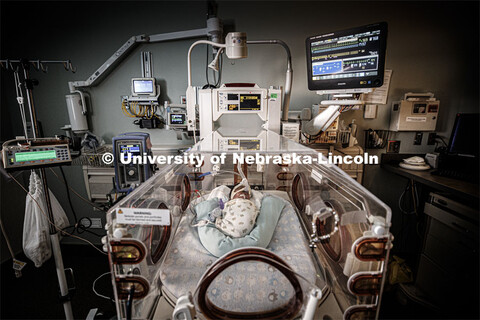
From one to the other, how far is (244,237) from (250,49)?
2.21 meters

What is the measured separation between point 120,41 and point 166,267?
273cm

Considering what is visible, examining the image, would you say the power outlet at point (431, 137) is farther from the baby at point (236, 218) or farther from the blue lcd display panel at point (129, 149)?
the blue lcd display panel at point (129, 149)

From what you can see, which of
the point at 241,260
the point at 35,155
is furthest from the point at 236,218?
the point at 35,155

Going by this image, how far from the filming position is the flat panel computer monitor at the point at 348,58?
1.51 meters

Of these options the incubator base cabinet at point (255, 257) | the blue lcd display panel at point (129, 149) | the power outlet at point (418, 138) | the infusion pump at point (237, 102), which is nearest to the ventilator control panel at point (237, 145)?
the incubator base cabinet at point (255, 257)

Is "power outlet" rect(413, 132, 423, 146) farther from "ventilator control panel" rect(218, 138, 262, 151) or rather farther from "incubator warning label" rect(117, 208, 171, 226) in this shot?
"incubator warning label" rect(117, 208, 171, 226)

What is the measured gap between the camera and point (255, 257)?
2.58 ft

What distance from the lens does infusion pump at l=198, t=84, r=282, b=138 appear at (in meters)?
1.82

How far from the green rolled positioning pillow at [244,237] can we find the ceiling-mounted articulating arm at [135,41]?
1.96 m

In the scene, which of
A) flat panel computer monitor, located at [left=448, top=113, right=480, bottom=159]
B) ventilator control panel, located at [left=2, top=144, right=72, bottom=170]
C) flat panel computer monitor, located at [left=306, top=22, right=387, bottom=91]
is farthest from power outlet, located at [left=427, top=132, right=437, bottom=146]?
ventilator control panel, located at [left=2, top=144, right=72, bottom=170]

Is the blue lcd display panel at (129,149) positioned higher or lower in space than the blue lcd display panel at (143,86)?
lower

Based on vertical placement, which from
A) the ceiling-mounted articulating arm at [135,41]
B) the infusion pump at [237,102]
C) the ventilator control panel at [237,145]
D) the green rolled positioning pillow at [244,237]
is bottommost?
the green rolled positioning pillow at [244,237]

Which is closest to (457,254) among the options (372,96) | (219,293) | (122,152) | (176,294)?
(372,96)

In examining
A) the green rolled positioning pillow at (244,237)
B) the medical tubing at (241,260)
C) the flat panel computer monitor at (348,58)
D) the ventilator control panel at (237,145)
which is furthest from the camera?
the flat panel computer monitor at (348,58)
